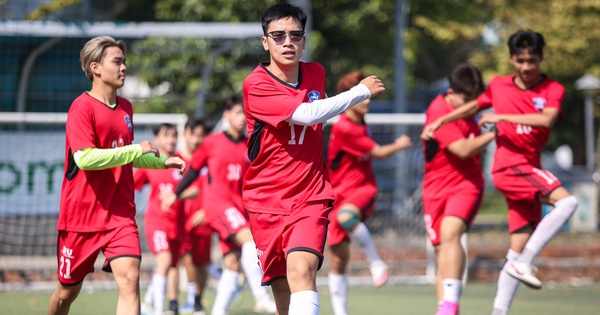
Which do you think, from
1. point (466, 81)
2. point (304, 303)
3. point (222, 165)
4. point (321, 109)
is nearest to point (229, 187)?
point (222, 165)

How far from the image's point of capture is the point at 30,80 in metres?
18.1

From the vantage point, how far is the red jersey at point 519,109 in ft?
28.0

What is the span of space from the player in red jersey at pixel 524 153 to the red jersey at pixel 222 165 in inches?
102

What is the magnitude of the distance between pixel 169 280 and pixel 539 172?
15.4 feet

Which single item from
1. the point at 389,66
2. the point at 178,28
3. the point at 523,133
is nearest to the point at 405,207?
the point at 178,28

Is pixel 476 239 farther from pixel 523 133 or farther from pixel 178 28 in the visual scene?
pixel 523 133

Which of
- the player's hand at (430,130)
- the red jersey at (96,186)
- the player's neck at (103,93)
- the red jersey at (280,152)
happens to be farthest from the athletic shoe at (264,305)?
the red jersey at (280,152)

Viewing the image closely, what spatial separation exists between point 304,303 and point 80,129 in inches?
76.7

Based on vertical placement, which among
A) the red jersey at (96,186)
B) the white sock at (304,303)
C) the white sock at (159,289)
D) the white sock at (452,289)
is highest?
the red jersey at (96,186)

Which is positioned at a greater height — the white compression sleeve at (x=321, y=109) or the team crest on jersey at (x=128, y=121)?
the white compression sleeve at (x=321, y=109)

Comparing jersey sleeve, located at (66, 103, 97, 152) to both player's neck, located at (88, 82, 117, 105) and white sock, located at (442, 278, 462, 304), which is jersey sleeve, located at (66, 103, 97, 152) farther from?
white sock, located at (442, 278, 462, 304)

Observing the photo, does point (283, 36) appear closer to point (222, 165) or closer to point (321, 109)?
point (321, 109)

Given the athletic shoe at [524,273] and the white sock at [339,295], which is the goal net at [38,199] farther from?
the athletic shoe at [524,273]

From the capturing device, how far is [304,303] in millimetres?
5848
